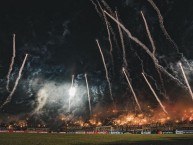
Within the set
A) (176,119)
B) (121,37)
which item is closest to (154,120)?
(176,119)

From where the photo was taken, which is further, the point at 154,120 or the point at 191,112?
the point at 154,120

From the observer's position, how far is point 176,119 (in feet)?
576

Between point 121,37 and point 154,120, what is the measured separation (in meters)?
152

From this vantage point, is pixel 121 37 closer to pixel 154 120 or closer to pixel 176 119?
pixel 176 119

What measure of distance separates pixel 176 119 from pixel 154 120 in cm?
2210

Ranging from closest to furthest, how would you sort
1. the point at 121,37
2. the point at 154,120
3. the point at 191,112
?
the point at 121,37 → the point at 191,112 → the point at 154,120

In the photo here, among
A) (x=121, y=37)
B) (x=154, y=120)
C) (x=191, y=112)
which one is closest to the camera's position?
(x=121, y=37)

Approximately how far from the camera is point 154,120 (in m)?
195

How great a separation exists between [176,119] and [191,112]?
9.87m

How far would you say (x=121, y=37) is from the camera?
51.7 m

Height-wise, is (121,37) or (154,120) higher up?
(121,37)

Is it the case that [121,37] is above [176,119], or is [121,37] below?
above

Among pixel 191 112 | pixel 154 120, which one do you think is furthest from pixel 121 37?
pixel 154 120

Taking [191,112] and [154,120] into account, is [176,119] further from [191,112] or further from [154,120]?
[154,120]
